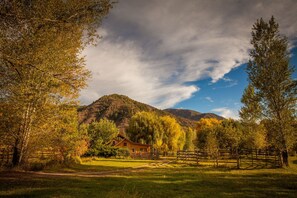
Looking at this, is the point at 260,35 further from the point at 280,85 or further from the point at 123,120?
the point at 123,120

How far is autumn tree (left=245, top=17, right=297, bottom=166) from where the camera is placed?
2248cm

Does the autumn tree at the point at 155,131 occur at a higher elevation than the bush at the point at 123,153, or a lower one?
higher

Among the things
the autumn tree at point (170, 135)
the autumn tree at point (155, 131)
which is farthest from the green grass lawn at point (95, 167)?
the autumn tree at point (170, 135)

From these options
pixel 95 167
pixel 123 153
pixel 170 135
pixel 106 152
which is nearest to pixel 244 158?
pixel 95 167

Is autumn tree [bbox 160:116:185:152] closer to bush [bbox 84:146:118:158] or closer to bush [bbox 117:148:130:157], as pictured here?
bush [bbox 117:148:130:157]

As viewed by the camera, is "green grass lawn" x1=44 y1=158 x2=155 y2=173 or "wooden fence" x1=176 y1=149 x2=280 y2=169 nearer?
"green grass lawn" x1=44 y1=158 x2=155 y2=173

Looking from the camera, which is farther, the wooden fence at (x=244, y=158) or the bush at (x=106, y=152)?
the bush at (x=106, y=152)

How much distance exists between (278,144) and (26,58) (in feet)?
80.1

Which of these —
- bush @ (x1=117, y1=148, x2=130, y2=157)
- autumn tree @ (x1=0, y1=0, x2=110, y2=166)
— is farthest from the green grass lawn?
bush @ (x1=117, y1=148, x2=130, y2=157)

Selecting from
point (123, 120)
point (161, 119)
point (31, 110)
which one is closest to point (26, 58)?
point (31, 110)

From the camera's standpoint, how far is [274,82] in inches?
910

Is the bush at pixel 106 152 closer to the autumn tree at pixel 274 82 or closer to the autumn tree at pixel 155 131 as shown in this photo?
the autumn tree at pixel 155 131

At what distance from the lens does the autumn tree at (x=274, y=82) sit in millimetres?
22484

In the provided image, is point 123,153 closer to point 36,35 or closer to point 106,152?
point 106,152
